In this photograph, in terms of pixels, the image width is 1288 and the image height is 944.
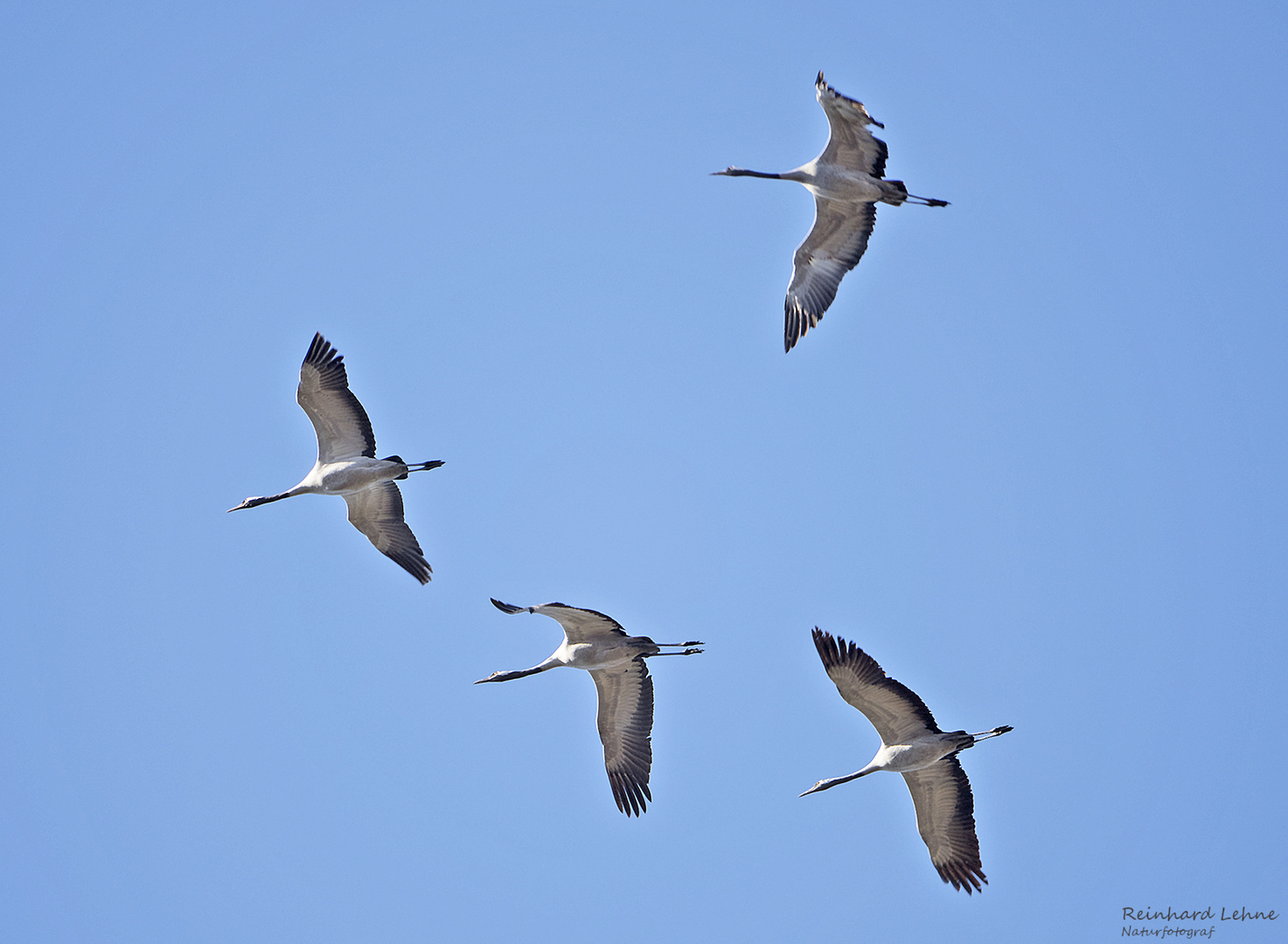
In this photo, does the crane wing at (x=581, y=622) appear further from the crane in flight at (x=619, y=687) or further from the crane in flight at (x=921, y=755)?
the crane in flight at (x=921, y=755)

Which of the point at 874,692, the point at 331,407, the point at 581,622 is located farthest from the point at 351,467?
the point at 874,692

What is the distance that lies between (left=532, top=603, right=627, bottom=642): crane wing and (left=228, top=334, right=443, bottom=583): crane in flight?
4.11 meters

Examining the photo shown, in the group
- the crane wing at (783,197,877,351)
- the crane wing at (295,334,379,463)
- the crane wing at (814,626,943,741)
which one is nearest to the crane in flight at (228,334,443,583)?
the crane wing at (295,334,379,463)

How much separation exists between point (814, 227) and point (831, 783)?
901cm

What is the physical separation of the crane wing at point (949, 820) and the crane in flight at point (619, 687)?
13.5ft

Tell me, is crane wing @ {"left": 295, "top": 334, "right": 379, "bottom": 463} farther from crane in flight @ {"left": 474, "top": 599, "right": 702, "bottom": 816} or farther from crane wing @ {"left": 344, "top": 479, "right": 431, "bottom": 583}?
crane in flight @ {"left": 474, "top": 599, "right": 702, "bottom": 816}

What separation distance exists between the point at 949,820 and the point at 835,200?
32.6 ft

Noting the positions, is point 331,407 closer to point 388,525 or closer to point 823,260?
point 388,525

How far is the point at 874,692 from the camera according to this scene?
2183 cm

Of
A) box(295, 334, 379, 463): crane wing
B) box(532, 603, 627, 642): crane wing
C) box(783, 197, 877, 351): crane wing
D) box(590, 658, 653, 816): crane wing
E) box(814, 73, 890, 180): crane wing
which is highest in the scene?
box(814, 73, 890, 180): crane wing

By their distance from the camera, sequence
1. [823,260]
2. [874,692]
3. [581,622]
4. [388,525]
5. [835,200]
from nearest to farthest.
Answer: [874,692] < [581,622] < [835,200] < [823,260] < [388,525]

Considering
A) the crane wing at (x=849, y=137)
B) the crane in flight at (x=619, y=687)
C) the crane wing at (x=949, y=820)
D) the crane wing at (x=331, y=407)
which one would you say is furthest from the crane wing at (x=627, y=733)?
the crane wing at (x=849, y=137)

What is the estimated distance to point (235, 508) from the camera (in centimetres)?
2667

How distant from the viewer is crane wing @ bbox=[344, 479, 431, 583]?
26406 millimetres
